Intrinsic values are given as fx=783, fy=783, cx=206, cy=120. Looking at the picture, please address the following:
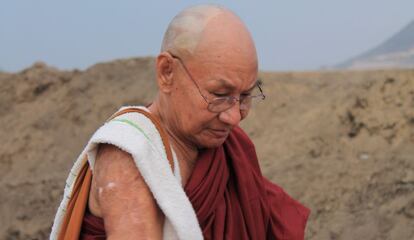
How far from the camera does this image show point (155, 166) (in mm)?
2361

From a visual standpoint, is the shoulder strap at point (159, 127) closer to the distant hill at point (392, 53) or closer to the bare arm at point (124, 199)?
the bare arm at point (124, 199)

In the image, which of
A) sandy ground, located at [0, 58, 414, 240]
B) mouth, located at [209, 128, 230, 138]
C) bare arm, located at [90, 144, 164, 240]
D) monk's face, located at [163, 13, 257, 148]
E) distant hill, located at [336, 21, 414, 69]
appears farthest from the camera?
distant hill, located at [336, 21, 414, 69]

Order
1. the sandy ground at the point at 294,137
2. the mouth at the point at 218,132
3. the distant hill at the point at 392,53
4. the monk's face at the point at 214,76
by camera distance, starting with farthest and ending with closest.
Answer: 1. the distant hill at the point at 392,53
2. the sandy ground at the point at 294,137
3. the mouth at the point at 218,132
4. the monk's face at the point at 214,76

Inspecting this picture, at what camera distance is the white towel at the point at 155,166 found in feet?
7.63

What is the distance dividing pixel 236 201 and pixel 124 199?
0.62 m

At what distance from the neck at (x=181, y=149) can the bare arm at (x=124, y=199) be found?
10.9 inches

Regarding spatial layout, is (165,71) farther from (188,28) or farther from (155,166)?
(155,166)

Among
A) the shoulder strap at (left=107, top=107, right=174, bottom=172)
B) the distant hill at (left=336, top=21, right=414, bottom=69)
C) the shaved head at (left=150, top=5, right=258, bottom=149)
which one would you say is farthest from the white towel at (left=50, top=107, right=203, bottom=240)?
the distant hill at (left=336, top=21, right=414, bottom=69)

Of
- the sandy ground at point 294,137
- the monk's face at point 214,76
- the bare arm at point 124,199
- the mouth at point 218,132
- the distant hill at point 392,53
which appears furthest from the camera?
the distant hill at point 392,53

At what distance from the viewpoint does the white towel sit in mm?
2324

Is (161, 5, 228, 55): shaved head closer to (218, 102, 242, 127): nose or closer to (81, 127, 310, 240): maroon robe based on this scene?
(218, 102, 242, 127): nose

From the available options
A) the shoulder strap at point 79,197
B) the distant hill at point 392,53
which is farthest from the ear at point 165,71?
the distant hill at point 392,53

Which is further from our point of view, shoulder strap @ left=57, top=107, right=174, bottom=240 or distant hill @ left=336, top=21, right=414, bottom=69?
distant hill @ left=336, top=21, right=414, bottom=69

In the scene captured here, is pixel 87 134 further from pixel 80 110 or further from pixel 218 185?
pixel 218 185
